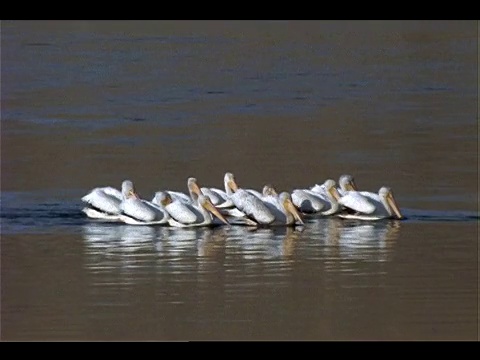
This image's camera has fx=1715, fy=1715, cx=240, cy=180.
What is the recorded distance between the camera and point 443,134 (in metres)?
20.2

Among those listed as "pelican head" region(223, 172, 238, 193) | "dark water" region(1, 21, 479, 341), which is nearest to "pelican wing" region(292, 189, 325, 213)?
"dark water" region(1, 21, 479, 341)

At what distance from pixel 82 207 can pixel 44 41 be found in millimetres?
18579

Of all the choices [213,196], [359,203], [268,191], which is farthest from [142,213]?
[359,203]

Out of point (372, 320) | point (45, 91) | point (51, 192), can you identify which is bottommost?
point (372, 320)

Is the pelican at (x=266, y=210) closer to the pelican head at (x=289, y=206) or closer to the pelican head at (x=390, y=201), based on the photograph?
the pelican head at (x=289, y=206)

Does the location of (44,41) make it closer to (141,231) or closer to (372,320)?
(141,231)

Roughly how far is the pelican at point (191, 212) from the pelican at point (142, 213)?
0.06m

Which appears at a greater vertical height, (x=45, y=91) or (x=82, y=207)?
(x=45, y=91)

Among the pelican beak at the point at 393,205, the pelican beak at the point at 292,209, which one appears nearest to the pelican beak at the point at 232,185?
the pelican beak at the point at 292,209

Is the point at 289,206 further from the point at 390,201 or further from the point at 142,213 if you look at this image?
the point at 142,213

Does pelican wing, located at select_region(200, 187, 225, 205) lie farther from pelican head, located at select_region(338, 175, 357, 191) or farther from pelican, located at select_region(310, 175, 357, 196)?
pelican head, located at select_region(338, 175, 357, 191)

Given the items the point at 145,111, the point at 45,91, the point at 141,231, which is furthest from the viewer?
the point at 45,91

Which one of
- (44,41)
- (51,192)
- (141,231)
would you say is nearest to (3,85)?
(44,41)

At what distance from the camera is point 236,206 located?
14453 millimetres
